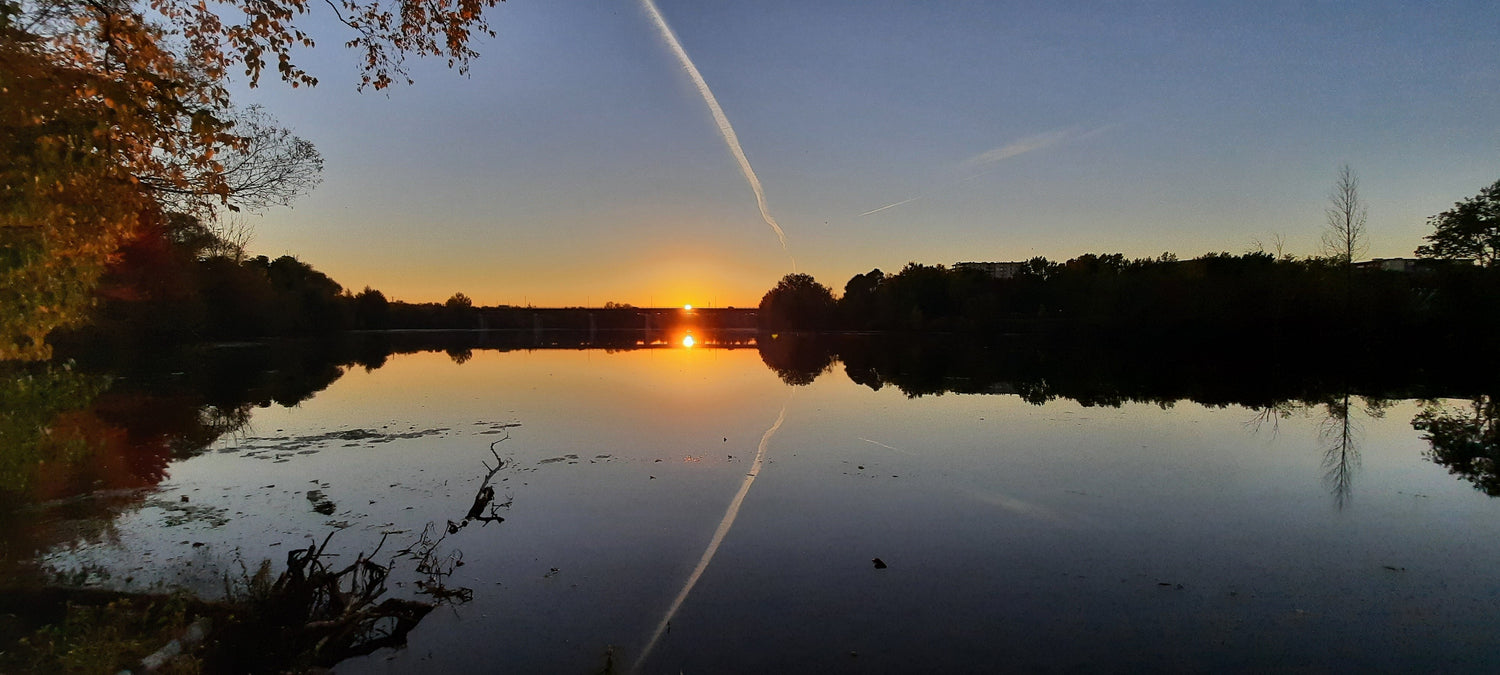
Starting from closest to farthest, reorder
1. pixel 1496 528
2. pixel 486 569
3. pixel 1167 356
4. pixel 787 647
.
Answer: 1. pixel 787 647
2. pixel 486 569
3. pixel 1496 528
4. pixel 1167 356

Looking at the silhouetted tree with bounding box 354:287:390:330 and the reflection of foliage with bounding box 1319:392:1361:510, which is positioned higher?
the silhouetted tree with bounding box 354:287:390:330

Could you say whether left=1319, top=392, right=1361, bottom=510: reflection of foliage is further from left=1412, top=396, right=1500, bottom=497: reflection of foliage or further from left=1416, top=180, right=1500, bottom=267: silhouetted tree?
left=1416, top=180, right=1500, bottom=267: silhouetted tree

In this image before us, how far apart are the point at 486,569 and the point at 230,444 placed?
11846mm

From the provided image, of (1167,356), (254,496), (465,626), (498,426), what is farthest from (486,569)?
(1167,356)

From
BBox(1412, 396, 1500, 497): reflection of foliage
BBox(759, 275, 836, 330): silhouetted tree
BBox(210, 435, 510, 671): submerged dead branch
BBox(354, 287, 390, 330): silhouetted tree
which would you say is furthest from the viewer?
BBox(354, 287, 390, 330): silhouetted tree

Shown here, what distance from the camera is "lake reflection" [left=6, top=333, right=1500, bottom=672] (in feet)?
21.7

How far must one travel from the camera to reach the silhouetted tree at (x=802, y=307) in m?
128

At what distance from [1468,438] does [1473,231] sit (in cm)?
4249

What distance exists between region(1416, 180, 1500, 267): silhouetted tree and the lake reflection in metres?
36.8

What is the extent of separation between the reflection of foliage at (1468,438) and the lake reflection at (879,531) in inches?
6.0

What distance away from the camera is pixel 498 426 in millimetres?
19297

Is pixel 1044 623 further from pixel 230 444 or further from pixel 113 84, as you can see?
pixel 230 444

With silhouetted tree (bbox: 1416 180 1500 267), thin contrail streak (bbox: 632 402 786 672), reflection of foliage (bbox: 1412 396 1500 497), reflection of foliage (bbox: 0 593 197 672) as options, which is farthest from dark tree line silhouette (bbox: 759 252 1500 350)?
reflection of foliage (bbox: 0 593 197 672)

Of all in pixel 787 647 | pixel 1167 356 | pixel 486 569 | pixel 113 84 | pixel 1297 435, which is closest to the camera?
pixel 787 647
